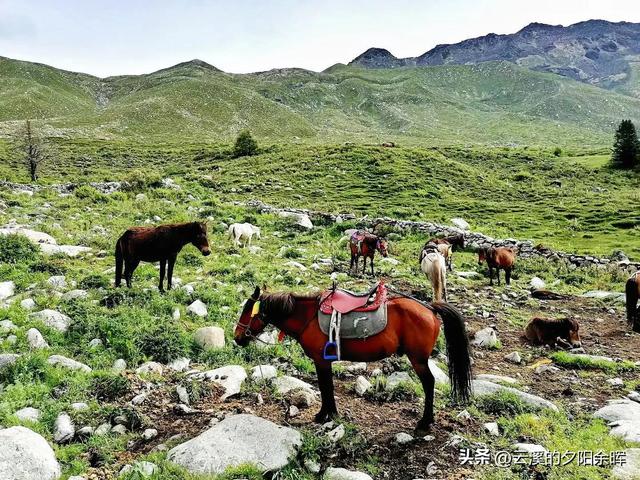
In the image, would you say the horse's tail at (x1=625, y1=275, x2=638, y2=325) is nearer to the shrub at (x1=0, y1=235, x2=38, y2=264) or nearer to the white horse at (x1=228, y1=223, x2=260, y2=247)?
the white horse at (x1=228, y1=223, x2=260, y2=247)

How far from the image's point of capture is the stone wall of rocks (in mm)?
18703

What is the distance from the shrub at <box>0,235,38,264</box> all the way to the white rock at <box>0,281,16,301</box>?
1.77 metres

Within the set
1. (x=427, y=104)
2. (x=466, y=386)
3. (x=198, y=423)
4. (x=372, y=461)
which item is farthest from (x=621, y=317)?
(x=427, y=104)

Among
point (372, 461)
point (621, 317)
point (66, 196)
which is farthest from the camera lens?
point (66, 196)

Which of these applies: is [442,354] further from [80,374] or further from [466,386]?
[80,374]

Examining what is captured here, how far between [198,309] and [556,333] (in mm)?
8249

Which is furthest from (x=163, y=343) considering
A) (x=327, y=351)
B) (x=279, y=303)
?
(x=327, y=351)

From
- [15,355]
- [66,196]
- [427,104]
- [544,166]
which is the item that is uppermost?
[427,104]

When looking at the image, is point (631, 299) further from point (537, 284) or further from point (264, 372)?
point (264, 372)

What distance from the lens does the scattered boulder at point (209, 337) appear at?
8.26 m

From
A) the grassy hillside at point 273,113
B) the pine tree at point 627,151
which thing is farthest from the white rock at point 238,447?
the grassy hillside at point 273,113

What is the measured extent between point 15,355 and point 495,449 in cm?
724

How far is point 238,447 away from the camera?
5.33 meters

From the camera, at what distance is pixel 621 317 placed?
1254 cm
